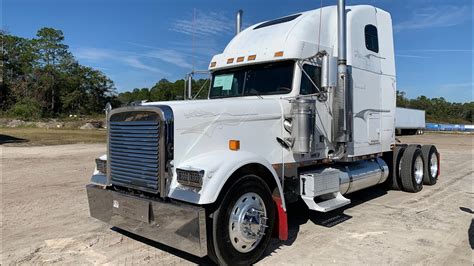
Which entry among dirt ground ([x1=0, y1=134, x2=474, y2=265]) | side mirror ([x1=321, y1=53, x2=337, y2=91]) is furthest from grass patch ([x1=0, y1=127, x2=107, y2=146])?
side mirror ([x1=321, y1=53, x2=337, y2=91])

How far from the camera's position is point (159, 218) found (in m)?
4.47

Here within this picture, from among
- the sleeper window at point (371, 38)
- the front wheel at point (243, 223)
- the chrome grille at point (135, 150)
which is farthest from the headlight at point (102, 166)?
the sleeper window at point (371, 38)

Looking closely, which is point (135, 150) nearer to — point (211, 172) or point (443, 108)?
point (211, 172)

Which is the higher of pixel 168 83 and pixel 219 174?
pixel 168 83

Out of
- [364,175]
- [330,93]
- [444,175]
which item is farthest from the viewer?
[444,175]

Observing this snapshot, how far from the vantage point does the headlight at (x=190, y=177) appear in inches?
169

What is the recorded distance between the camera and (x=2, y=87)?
240 feet

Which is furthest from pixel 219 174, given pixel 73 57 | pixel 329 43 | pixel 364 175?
pixel 73 57

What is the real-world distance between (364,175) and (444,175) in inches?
247

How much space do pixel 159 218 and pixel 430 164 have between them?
8.26 meters

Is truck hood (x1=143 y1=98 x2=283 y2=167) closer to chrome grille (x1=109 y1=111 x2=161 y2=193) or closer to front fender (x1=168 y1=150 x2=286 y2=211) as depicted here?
front fender (x1=168 y1=150 x2=286 y2=211)

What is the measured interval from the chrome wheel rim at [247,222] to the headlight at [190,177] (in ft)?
1.93

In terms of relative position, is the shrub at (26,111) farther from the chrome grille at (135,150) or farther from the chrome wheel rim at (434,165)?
the chrome grille at (135,150)

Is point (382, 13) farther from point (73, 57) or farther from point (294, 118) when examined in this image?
point (73, 57)
